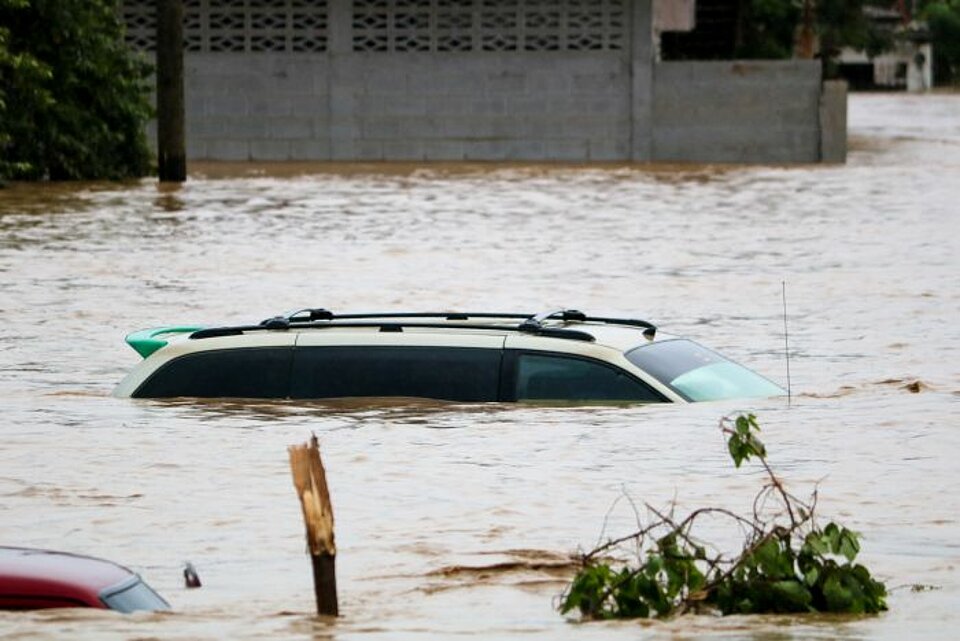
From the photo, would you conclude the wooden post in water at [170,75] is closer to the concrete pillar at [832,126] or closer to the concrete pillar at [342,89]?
the concrete pillar at [342,89]

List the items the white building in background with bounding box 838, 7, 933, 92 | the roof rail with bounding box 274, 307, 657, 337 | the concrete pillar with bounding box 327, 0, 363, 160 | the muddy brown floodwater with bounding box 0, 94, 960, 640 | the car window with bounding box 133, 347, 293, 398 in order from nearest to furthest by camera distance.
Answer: the muddy brown floodwater with bounding box 0, 94, 960, 640, the car window with bounding box 133, 347, 293, 398, the roof rail with bounding box 274, 307, 657, 337, the concrete pillar with bounding box 327, 0, 363, 160, the white building in background with bounding box 838, 7, 933, 92

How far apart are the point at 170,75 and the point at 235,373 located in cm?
1847

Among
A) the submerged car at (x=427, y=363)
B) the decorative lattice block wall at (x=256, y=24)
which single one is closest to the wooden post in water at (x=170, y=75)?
the decorative lattice block wall at (x=256, y=24)

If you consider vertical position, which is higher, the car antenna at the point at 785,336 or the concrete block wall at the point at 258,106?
the concrete block wall at the point at 258,106

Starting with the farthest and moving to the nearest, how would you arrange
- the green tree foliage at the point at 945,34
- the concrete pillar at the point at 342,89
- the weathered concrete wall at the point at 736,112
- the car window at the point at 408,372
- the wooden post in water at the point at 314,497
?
the green tree foliage at the point at 945,34 < the concrete pillar at the point at 342,89 < the weathered concrete wall at the point at 736,112 < the car window at the point at 408,372 < the wooden post in water at the point at 314,497

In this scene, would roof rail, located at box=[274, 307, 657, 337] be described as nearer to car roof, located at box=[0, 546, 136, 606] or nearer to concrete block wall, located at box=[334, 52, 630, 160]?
car roof, located at box=[0, 546, 136, 606]

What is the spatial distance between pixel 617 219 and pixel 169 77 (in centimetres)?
669

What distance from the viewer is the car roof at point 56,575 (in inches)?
241

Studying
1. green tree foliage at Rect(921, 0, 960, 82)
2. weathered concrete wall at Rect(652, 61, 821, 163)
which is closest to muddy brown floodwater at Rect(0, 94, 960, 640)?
weathered concrete wall at Rect(652, 61, 821, 163)

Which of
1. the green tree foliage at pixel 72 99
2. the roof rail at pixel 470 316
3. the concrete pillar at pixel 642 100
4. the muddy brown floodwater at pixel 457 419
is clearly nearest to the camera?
the muddy brown floodwater at pixel 457 419

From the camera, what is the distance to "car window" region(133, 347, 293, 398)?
404 inches

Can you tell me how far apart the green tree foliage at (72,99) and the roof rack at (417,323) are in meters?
18.7

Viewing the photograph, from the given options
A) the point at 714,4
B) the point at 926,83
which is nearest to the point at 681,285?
the point at 714,4

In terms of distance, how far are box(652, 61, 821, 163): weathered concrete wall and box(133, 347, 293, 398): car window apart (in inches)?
911
